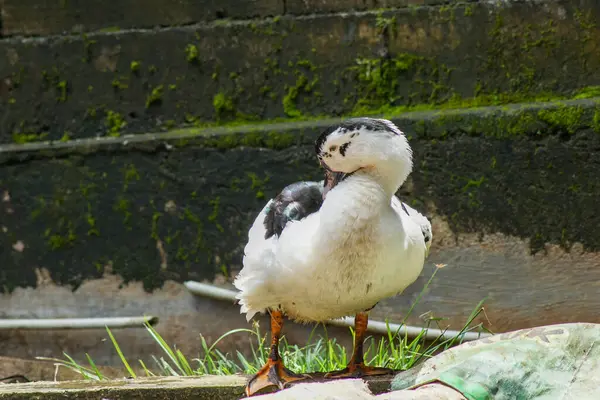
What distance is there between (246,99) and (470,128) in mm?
1188

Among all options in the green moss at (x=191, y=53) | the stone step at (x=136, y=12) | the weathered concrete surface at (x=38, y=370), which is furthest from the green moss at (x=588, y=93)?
the weathered concrete surface at (x=38, y=370)

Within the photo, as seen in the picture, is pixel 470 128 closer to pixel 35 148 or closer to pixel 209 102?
pixel 209 102

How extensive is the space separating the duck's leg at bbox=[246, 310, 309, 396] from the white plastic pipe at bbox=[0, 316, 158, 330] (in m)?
1.59

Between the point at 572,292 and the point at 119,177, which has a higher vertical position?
the point at 119,177

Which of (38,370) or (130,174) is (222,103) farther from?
(38,370)

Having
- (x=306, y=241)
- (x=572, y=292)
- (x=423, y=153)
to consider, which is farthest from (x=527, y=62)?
(x=306, y=241)

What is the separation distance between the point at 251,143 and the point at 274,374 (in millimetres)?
1730

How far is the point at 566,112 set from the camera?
4191 mm

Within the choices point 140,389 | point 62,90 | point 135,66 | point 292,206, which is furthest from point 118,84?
point 140,389

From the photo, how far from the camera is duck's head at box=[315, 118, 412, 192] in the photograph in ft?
9.29

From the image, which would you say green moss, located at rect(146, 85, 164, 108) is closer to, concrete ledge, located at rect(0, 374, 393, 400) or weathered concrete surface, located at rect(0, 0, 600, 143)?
weathered concrete surface, located at rect(0, 0, 600, 143)

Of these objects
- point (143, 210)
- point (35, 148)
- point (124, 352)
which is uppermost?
point (35, 148)

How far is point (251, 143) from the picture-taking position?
452cm

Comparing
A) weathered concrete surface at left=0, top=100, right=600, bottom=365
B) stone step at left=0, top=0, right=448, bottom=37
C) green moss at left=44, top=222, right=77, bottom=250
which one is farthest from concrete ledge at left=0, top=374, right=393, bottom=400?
stone step at left=0, top=0, right=448, bottom=37
